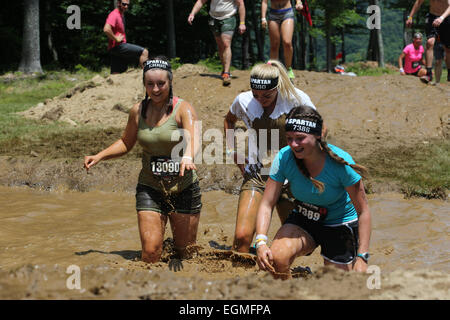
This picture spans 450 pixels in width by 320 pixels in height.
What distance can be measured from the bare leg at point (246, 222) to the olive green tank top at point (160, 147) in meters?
0.58

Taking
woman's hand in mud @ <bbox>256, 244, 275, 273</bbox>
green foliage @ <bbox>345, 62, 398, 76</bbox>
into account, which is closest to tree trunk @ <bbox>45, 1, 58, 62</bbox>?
green foliage @ <bbox>345, 62, 398, 76</bbox>

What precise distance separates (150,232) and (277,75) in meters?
1.85

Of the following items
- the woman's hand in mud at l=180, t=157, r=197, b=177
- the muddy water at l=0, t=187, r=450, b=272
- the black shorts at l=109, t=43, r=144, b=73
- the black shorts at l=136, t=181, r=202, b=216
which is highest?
the black shorts at l=109, t=43, r=144, b=73

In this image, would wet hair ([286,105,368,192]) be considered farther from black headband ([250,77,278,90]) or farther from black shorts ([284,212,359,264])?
black headband ([250,77,278,90])

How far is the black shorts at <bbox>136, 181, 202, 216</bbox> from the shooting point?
4.86m

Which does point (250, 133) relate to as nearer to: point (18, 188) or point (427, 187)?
point (427, 187)

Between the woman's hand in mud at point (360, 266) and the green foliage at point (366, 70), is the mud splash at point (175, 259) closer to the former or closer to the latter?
the woman's hand in mud at point (360, 266)

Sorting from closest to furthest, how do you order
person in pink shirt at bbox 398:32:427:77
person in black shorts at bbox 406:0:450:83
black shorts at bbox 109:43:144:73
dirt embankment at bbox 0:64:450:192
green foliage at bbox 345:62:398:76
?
1. dirt embankment at bbox 0:64:450:192
2. person in black shorts at bbox 406:0:450:83
3. black shorts at bbox 109:43:144:73
4. person in pink shirt at bbox 398:32:427:77
5. green foliage at bbox 345:62:398:76

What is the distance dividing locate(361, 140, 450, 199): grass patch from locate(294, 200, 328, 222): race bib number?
11.3ft

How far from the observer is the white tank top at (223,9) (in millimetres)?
10141

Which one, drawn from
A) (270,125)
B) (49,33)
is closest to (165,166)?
(270,125)

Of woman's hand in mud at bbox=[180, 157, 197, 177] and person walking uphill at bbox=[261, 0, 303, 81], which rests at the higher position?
person walking uphill at bbox=[261, 0, 303, 81]

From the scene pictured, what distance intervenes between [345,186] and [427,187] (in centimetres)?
384
